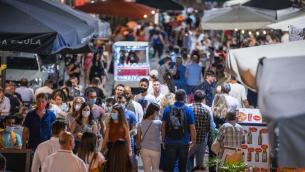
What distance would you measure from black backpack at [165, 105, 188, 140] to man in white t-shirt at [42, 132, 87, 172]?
3.82 meters

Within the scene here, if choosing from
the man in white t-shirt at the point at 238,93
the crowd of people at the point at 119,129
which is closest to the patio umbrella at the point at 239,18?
the crowd of people at the point at 119,129

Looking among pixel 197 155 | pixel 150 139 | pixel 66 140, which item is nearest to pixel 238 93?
pixel 197 155

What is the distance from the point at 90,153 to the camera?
1080 centimetres

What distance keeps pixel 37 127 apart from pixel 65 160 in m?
3.56

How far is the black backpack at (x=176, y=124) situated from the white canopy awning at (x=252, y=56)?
13.3 ft

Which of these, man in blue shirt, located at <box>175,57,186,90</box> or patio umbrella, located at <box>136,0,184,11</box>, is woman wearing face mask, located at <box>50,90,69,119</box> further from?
patio umbrella, located at <box>136,0,184,11</box>

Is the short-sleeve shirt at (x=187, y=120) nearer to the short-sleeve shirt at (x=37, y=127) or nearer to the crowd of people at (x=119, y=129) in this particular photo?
the crowd of people at (x=119, y=129)

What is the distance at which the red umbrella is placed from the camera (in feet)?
96.8

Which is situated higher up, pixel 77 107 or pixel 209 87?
pixel 209 87

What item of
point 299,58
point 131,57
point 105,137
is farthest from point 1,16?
point 131,57

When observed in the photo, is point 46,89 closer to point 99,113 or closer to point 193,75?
point 99,113

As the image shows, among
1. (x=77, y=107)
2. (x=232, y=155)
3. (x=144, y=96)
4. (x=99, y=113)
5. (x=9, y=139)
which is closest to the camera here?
(x=232, y=155)

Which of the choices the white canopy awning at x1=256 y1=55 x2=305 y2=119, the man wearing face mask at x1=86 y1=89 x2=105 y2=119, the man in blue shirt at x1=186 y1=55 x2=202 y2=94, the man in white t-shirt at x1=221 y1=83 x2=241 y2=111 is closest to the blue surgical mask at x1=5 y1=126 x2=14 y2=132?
the man wearing face mask at x1=86 y1=89 x2=105 y2=119

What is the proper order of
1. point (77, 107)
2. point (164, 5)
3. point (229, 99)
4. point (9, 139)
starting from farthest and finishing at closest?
point (164, 5), point (229, 99), point (77, 107), point (9, 139)
